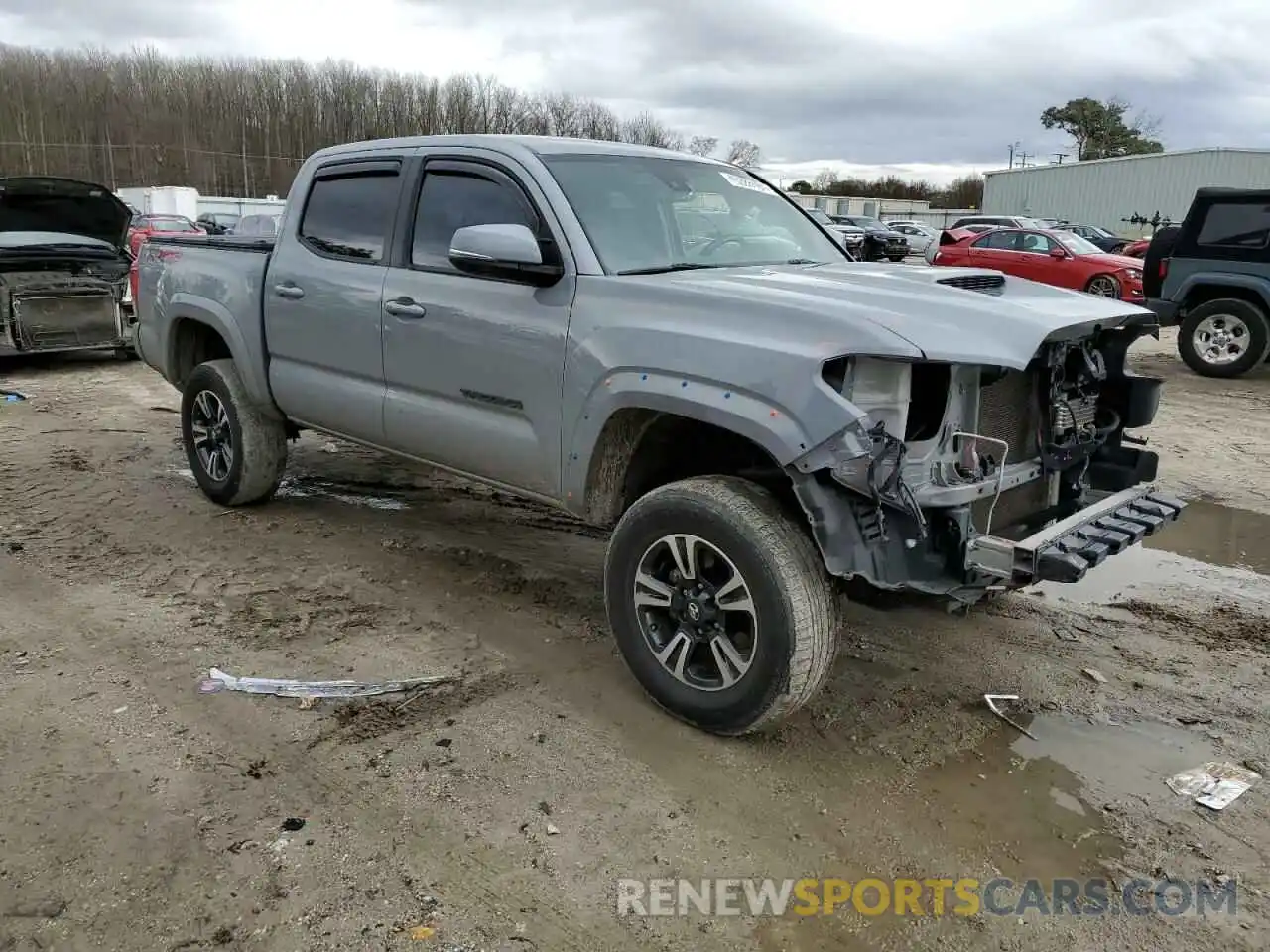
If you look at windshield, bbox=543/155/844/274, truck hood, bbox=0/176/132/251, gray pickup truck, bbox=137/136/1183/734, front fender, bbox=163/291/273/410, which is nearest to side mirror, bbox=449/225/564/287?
gray pickup truck, bbox=137/136/1183/734

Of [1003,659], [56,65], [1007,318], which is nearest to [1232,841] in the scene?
[1003,659]

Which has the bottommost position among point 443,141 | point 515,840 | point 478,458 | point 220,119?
point 515,840

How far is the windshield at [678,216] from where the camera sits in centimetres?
379

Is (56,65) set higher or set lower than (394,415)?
higher

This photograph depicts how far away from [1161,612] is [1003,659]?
1.08 m

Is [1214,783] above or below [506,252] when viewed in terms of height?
below

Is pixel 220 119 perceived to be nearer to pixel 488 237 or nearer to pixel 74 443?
pixel 74 443

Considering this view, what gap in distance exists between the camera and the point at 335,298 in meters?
4.59

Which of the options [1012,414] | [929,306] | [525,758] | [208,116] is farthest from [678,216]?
[208,116]

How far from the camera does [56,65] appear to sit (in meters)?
57.0

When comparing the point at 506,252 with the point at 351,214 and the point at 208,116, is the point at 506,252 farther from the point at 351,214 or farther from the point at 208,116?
the point at 208,116

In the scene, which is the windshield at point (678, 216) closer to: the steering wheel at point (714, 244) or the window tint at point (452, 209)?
the steering wheel at point (714, 244)

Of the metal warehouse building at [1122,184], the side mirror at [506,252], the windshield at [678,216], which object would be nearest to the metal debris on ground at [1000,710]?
the windshield at [678,216]

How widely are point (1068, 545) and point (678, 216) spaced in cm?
206
